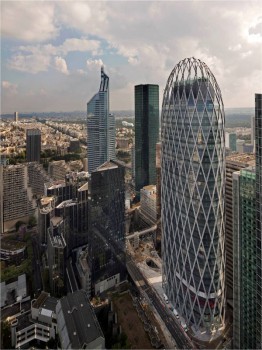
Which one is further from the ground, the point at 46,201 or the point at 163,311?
the point at 46,201

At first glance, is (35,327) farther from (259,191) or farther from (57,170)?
(57,170)

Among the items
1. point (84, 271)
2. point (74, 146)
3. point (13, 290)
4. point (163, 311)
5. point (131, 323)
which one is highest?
point (74, 146)

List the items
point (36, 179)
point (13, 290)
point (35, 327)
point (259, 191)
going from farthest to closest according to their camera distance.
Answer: point (36, 179) → point (13, 290) → point (35, 327) → point (259, 191)

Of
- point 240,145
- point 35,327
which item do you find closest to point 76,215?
point 35,327

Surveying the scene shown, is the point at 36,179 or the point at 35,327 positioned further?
the point at 36,179

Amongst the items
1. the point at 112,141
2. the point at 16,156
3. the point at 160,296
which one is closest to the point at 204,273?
the point at 160,296
